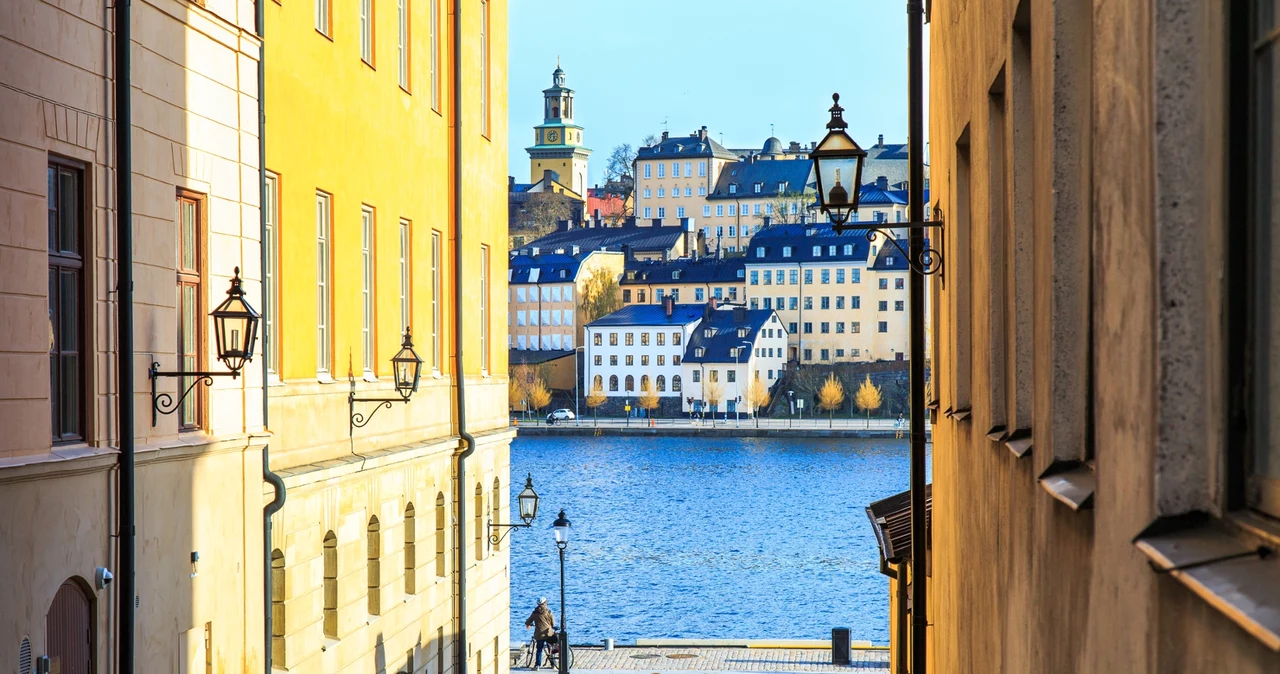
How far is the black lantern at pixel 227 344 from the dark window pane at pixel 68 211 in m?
1.19

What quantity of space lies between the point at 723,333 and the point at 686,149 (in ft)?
157

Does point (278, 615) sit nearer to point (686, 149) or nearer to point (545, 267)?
point (545, 267)

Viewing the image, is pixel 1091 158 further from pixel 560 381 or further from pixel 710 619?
pixel 560 381

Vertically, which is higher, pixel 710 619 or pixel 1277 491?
pixel 1277 491

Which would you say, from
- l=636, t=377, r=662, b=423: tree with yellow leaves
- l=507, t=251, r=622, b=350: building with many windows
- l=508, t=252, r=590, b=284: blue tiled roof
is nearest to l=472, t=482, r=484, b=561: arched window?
l=636, t=377, r=662, b=423: tree with yellow leaves

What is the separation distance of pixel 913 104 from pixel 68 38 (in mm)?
5739

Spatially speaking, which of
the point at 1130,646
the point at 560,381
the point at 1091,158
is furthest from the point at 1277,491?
the point at 560,381

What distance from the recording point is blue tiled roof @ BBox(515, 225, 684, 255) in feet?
463

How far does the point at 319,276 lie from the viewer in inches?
533

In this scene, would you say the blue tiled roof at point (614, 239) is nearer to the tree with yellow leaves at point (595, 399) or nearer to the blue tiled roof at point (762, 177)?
the blue tiled roof at point (762, 177)

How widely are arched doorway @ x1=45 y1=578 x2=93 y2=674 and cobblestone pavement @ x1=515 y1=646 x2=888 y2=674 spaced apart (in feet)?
63.7

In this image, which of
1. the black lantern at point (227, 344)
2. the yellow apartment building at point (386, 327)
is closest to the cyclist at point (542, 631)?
the yellow apartment building at point (386, 327)

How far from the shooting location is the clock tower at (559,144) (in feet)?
603

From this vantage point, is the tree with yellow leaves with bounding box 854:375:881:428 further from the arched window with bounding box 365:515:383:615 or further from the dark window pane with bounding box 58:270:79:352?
the dark window pane with bounding box 58:270:79:352
